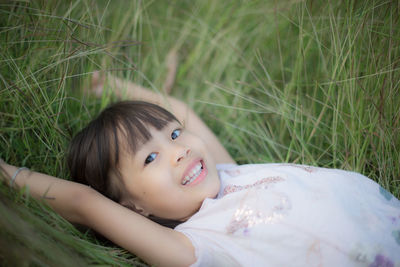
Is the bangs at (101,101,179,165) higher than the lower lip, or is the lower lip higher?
the bangs at (101,101,179,165)

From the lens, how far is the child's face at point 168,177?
1.18 metres

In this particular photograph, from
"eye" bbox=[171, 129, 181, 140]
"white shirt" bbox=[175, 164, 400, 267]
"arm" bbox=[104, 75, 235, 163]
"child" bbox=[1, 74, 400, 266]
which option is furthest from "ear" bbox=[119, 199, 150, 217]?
"arm" bbox=[104, 75, 235, 163]

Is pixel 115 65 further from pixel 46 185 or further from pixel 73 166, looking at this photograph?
pixel 46 185

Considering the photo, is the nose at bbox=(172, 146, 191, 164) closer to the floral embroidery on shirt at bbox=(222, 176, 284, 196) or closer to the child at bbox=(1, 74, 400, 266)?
the child at bbox=(1, 74, 400, 266)

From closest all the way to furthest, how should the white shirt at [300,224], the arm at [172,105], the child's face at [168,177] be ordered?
the white shirt at [300,224]
the child's face at [168,177]
the arm at [172,105]

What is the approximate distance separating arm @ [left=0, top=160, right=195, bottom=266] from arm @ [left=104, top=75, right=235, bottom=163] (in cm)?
63

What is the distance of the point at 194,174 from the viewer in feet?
4.03

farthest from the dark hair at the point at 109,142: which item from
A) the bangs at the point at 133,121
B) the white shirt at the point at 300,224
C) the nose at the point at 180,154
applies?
the white shirt at the point at 300,224

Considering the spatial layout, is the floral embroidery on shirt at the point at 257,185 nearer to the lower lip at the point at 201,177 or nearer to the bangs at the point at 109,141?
the lower lip at the point at 201,177

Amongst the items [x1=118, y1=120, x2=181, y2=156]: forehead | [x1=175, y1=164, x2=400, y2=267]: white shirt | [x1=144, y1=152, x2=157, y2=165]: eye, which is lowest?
[x1=175, y1=164, x2=400, y2=267]: white shirt

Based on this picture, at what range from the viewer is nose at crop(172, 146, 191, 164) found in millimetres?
1180

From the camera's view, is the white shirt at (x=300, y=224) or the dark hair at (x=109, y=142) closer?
the white shirt at (x=300, y=224)

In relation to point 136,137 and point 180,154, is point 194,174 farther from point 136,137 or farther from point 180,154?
point 136,137

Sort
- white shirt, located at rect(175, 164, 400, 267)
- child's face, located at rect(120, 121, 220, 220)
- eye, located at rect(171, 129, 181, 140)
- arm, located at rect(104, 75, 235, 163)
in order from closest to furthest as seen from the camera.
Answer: white shirt, located at rect(175, 164, 400, 267) < child's face, located at rect(120, 121, 220, 220) < eye, located at rect(171, 129, 181, 140) < arm, located at rect(104, 75, 235, 163)
